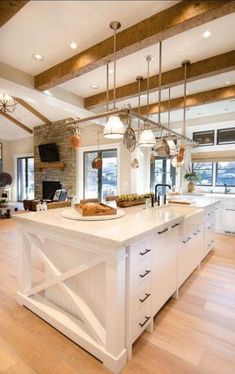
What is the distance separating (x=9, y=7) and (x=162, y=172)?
5417 millimetres

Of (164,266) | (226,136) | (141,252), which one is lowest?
(164,266)

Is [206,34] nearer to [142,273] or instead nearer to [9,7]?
[9,7]

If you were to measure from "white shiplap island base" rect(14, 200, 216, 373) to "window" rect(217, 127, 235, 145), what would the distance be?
4148mm

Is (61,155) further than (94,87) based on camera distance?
Yes

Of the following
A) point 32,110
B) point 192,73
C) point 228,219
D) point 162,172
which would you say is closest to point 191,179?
point 162,172

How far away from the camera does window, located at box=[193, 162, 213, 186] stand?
593 cm

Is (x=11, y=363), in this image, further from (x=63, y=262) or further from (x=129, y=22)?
(x=129, y=22)

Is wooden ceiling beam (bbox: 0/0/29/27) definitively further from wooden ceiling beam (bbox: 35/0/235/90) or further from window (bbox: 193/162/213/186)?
window (bbox: 193/162/213/186)

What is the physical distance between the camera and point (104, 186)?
7.24 meters

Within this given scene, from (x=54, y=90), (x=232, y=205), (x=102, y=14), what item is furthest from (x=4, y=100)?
(x=232, y=205)

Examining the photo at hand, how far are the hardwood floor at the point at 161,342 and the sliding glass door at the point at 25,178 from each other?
795cm

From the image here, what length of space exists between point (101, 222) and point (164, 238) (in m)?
0.60

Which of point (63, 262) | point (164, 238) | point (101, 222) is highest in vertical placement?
point (101, 222)

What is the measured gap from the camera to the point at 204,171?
6.03 m
